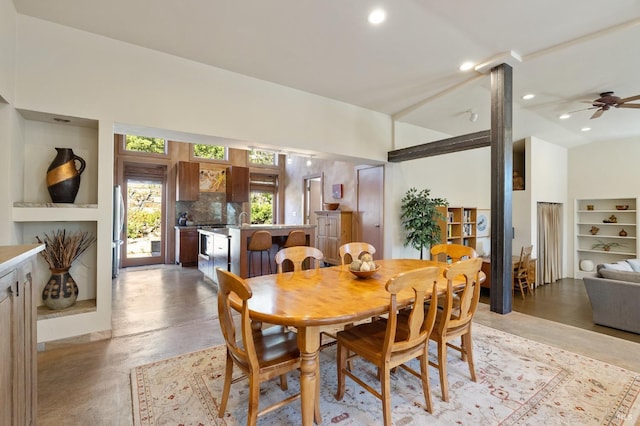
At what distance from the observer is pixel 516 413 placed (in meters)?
1.77

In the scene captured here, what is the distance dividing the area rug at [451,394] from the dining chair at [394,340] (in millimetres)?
172

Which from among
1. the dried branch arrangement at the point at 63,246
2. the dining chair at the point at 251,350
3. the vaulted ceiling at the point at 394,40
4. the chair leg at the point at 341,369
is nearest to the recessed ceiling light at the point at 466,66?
the vaulted ceiling at the point at 394,40

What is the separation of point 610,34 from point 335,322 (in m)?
3.70

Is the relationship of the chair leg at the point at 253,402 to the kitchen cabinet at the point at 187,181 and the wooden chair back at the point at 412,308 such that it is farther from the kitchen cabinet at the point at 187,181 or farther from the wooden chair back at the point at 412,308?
the kitchen cabinet at the point at 187,181

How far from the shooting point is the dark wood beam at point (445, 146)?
3715mm

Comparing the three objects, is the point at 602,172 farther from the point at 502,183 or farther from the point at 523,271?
the point at 502,183

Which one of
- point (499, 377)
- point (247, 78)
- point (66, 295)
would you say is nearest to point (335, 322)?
point (499, 377)

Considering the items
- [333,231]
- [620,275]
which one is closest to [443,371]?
[620,275]

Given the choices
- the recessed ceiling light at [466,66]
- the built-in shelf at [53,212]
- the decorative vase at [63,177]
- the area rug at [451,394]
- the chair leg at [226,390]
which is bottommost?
the area rug at [451,394]

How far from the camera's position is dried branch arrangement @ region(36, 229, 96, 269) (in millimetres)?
2689

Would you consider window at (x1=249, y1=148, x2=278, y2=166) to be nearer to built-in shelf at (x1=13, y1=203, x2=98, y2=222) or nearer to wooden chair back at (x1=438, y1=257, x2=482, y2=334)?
built-in shelf at (x1=13, y1=203, x2=98, y2=222)

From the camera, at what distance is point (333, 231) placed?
20.6ft

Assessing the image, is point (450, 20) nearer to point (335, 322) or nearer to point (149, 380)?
point (335, 322)

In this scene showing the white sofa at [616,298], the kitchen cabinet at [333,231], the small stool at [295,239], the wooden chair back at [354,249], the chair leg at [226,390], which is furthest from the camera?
the kitchen cabinet at [333,231]
